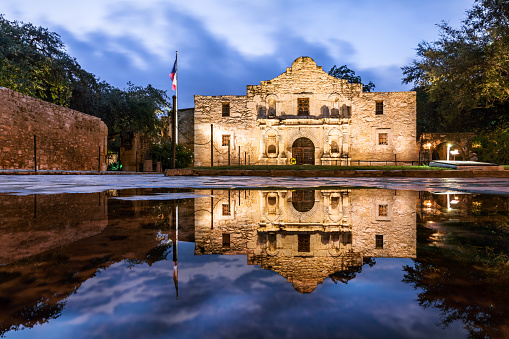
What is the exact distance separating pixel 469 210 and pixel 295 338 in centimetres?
260

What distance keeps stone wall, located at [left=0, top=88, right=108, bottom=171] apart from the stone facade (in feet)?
34.9

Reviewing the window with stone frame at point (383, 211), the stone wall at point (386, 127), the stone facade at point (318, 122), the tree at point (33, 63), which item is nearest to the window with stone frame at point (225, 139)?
the stone facade at point (318, 122)

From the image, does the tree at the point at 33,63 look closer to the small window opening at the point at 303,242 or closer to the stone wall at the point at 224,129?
the stone wall at the point at 224,129

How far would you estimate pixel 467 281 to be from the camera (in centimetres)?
94

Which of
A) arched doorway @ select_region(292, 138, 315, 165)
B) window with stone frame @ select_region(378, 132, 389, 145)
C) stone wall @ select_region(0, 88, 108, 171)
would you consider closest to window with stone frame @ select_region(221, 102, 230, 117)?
arched doorway @ select_region(292, 138, 315, 165)

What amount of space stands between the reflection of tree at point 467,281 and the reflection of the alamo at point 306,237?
15 centimetres

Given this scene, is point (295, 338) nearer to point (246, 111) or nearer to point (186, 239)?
point (186, 239)

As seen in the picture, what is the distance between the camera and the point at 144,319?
0.71 meters

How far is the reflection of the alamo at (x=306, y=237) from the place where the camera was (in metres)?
1.14

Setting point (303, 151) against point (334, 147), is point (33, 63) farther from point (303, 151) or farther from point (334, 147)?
point (334, 147)

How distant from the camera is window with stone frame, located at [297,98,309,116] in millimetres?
24906

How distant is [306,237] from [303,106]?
24267 millimetres

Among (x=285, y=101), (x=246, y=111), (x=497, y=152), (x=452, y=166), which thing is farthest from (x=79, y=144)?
(x=497, y=152)

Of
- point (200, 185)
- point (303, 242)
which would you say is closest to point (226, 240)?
point (303, 242)
